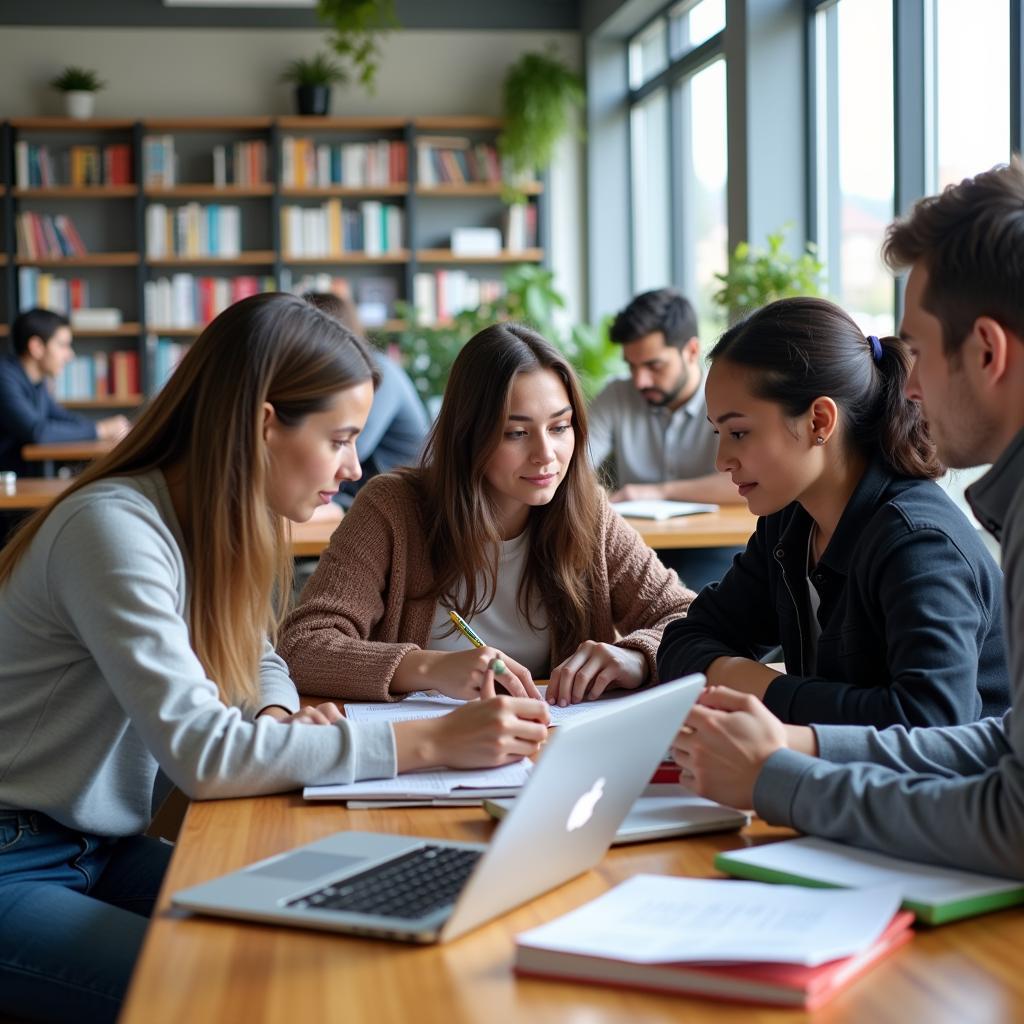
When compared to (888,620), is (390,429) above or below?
above

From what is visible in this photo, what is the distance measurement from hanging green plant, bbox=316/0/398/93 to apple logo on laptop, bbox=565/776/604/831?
6340 millimetres

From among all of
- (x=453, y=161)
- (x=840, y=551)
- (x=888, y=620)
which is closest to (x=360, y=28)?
(x=453, y=161)

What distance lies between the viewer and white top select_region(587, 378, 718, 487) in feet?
13.7

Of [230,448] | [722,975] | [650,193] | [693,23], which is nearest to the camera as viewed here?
[722,975]

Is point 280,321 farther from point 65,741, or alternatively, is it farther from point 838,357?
point 838,357

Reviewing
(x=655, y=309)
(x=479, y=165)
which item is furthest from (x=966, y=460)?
(x=479, y=165)

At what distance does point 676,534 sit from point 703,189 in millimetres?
3830

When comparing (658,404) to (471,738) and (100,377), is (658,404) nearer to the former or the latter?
(471,738)

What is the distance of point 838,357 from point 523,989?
1026 millimetres

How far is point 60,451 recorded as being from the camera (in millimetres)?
5938

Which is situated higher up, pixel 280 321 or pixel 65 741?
pixel 280 321

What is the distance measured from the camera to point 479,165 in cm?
755

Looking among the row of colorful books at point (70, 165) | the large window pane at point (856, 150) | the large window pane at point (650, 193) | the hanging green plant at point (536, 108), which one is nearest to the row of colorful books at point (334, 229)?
the hanging green plant at point (536, 108)

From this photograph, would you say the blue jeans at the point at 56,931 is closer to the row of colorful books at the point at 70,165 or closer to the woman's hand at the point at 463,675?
the woman's hand at the point at 463,675
